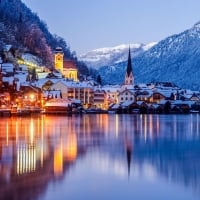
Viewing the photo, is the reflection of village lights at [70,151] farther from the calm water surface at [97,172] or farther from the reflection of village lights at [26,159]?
the reflection of village lights at [26,159]

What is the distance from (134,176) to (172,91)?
131m

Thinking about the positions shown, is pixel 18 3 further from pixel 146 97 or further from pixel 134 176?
pixel 134 176

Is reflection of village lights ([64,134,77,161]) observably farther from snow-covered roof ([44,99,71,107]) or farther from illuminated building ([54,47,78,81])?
illuminated building ([54,47,78,81])

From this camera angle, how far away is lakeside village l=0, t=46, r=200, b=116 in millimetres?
88250

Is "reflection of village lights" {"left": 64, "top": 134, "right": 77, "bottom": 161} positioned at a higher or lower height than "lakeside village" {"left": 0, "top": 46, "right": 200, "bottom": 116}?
lower

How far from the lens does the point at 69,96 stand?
117188 millimetres

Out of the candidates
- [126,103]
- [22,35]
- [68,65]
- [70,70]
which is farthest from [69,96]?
[22,35]

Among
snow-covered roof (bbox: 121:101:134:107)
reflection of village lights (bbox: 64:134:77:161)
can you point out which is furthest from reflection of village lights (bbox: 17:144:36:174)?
snow-covered roof (bbox: 121:101:134:107)

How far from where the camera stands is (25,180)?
15.4m

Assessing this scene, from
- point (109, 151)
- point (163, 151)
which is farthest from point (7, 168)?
point (163, 151)

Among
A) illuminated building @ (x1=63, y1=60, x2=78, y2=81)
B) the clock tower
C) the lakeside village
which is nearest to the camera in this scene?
the lakeside village

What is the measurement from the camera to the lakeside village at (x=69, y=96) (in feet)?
290

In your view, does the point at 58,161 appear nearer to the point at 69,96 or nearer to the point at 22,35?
the point at 69,96

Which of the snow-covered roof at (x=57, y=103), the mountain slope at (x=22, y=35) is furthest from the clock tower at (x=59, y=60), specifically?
the snow-covered roof at (x=57, y=103)
